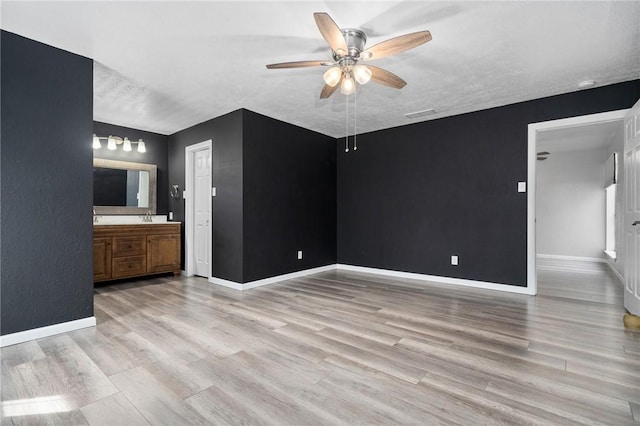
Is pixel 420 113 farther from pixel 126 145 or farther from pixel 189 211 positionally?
pixel 126 145

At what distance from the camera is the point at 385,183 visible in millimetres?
5238

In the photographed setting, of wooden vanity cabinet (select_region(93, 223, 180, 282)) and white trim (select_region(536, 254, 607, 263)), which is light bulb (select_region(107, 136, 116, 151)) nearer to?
wooden vanity cabinet (select_region(93, 223, 180, 282))

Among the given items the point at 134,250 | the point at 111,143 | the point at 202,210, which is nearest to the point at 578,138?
the point at 202,210

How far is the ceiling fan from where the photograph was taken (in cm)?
204

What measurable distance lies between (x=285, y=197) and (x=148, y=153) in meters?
2.57

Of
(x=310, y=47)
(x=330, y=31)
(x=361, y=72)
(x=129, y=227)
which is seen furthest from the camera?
(x=129, y=227)

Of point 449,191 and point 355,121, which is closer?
point 449,191

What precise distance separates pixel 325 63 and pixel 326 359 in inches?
87.0

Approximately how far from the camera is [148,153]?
5.27 metres

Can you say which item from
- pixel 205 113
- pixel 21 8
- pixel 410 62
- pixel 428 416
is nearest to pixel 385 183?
pixel 410 62

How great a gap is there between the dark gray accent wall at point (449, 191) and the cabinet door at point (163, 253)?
281cm

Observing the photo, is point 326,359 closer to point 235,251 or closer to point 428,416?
point 428,416

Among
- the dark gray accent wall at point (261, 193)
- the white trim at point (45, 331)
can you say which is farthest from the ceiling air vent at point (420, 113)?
the white trim at point (45, 331)

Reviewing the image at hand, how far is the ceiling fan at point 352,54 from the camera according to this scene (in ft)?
6.68
